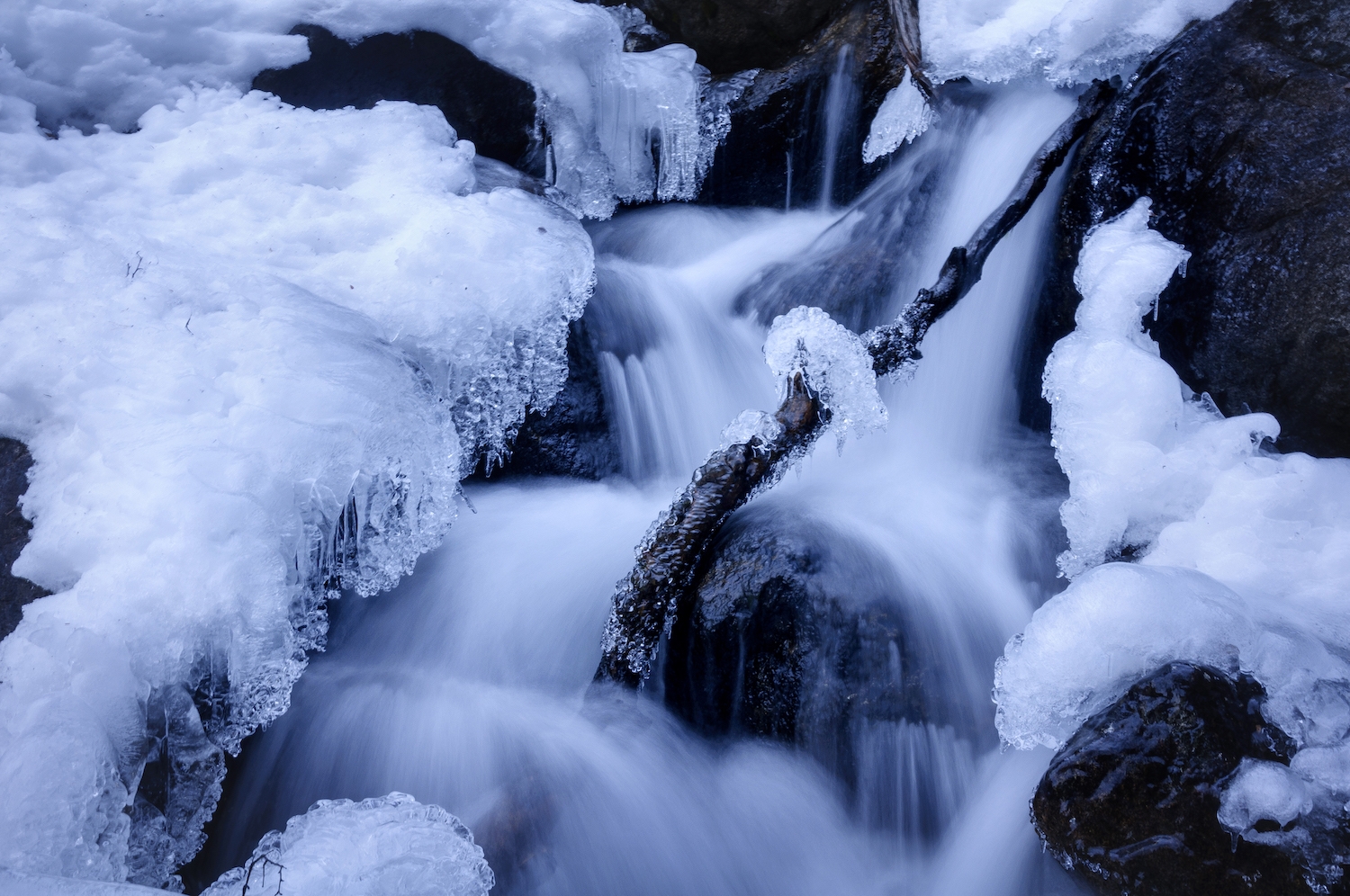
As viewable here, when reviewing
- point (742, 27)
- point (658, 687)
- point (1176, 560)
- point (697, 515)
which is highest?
point (742, 27)

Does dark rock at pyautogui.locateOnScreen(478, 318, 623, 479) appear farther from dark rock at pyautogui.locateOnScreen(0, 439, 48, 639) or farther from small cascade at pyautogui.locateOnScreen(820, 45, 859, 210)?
small cascade at pyautogui.locateOnScreen(820, 45, 859, 210)

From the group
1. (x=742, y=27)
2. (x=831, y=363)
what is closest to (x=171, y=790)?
(x=831, y=363)

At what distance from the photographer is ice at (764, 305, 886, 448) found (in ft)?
8.70

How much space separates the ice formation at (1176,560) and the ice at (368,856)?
4.75 feet

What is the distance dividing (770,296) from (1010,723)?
2.32 m

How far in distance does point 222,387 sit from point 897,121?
342 cm

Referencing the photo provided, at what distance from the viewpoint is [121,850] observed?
1828mm

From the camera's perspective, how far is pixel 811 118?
4582 mm

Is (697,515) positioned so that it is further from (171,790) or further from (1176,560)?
(171,790)

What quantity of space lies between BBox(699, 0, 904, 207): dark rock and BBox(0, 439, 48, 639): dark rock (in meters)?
3.63

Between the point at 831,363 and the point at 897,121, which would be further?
the point at 897,121

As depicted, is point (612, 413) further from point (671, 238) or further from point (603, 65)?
point (603, 65)

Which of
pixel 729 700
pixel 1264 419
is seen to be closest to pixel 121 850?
Answer: pixel 729 700

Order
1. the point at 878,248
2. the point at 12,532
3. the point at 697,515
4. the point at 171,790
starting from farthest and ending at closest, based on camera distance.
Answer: the point at 878,248 → the point at 697,515 → the point at 12,532 → the point at 171,790
